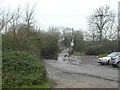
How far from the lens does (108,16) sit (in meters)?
52.7

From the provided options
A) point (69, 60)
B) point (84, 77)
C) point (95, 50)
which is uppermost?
point (95, 50)

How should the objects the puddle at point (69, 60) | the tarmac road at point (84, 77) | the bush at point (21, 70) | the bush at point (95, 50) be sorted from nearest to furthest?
1. the bush at point (21, 70)
2. the tarmac road at point (84, 77)
3. the puddle at point (69, 60)
4. the bush at point (95, 50)

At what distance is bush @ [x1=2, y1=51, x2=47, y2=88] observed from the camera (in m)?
11.8

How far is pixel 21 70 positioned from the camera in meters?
13.4

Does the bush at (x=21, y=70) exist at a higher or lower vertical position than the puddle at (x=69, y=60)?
higher

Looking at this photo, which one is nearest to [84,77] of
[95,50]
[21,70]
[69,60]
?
[21,70]

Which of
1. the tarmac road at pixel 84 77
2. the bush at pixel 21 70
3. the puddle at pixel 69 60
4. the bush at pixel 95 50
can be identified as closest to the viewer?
the bush at pixel 21 70

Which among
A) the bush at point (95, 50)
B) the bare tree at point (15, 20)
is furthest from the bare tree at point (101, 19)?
the bare tree at point (15, 20)

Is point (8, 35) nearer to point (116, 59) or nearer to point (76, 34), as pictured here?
point (116, 59)

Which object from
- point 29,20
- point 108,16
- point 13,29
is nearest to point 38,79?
point 13,29

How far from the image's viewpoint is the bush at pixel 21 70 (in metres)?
11.8

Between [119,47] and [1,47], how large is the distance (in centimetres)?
2950

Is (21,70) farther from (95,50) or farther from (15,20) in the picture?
(95,50)

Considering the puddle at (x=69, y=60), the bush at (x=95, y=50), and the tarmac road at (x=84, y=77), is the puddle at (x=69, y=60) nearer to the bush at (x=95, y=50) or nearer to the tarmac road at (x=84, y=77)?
the tarmac road at (x=84, y=77)
